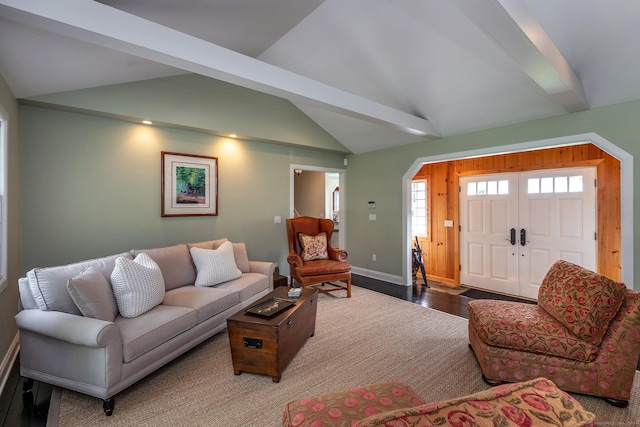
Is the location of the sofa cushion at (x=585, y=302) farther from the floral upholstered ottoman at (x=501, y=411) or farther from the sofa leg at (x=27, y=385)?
the sofa leg at (x=27, y=385)

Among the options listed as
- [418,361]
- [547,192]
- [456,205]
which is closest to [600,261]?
[547,192]

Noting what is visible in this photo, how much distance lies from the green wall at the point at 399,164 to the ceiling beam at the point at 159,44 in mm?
2057

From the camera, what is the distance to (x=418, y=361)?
8.30ft

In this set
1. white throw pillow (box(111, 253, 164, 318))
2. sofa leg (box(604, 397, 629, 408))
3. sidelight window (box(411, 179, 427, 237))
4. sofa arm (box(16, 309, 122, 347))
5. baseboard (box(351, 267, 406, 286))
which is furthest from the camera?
sidelight window (box(411, 179, 427, 237))

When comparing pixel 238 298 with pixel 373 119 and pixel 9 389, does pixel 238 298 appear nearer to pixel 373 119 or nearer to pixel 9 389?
pixel 9 389

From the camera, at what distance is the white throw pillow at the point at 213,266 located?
325cm

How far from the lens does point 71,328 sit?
74.1 inches

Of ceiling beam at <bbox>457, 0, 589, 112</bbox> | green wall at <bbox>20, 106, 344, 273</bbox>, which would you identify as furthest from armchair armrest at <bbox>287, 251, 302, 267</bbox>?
ceiling beam at <bbox>457, 0, 589, 112</bbox>

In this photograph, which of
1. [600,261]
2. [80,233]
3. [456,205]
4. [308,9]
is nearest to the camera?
[308,9]

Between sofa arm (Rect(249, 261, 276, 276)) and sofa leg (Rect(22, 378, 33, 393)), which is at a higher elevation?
sofa arm (Rect(249, 261, 276, 276))

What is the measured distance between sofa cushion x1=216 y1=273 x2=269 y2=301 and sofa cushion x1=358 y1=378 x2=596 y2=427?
8.93ft

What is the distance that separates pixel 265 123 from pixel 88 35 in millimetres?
2827

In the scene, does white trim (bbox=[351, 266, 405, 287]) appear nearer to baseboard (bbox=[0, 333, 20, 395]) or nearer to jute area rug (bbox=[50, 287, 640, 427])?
jute area rug (bbox=[50, 287, 640, 427])

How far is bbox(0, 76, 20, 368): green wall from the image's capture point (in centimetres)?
238
